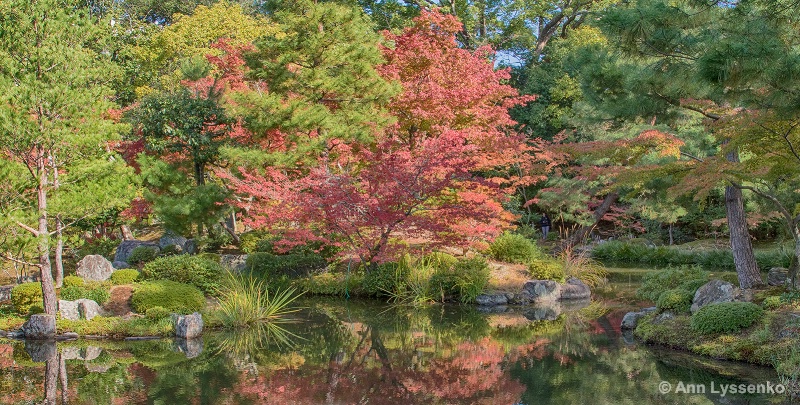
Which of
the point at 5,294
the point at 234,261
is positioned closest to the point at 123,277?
the point at 5,294

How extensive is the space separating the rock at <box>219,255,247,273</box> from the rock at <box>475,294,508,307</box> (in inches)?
197

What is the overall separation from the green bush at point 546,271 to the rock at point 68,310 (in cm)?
834

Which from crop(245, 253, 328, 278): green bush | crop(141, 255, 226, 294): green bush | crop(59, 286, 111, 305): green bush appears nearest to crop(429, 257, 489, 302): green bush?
crop(245, 253, 328, 278): green bush

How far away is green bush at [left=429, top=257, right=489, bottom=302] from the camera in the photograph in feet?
41.7

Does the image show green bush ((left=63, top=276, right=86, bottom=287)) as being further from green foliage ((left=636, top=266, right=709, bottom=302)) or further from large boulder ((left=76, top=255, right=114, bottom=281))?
green foliage ((left=636, top=266, right=709, bottom=302))

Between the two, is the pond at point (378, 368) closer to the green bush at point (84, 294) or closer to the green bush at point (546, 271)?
the green bush at point (84, 294)

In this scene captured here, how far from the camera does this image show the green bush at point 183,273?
12203 mm

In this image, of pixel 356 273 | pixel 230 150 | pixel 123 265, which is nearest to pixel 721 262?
pixel 356 273

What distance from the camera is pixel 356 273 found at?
46.0ft

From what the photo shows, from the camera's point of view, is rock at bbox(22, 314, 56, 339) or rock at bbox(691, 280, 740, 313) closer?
rock at bbox(691, 280, 740, 313)

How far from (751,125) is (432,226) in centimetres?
566

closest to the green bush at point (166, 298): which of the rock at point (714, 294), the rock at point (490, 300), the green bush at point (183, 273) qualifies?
the green bush at point (183, 273)

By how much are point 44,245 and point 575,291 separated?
9393mm

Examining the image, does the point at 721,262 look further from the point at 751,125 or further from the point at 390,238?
the point at 751,125
